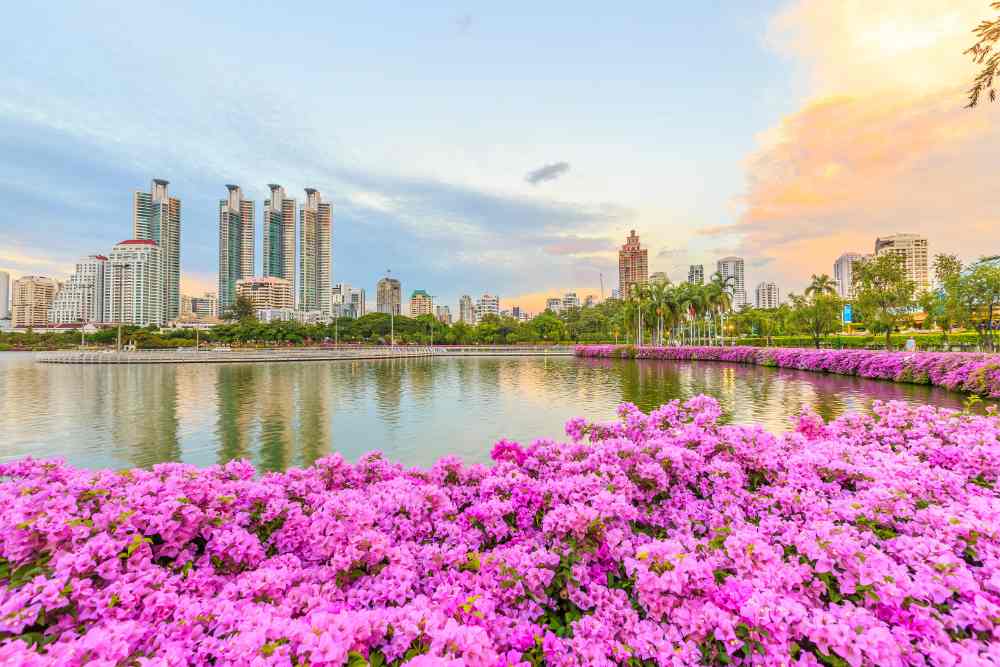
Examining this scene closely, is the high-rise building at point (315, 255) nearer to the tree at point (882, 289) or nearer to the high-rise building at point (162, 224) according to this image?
the high-rise building at point (162, 224)

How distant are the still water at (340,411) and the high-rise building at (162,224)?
522ft

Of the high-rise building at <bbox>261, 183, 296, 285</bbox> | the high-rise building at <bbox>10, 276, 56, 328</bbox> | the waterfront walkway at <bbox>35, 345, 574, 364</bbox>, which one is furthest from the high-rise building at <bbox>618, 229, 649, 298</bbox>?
the high-rise building at <bbox>10, 276, 56, 328</bbox>

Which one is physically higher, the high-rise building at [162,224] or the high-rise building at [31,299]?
the high-rise building at [162,224]

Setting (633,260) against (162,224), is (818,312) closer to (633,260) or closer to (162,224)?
(633,260)

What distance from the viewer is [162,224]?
158375 millimetres

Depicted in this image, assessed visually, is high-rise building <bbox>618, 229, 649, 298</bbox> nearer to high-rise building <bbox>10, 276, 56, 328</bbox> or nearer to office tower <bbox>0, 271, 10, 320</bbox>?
high-rise building <bbox>10, 276, 56, 328</bbox>

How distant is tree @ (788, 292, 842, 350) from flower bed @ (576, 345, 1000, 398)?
9.93 m

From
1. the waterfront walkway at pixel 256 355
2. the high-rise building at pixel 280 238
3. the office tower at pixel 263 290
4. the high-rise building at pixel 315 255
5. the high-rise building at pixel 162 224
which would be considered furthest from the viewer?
the high-rise building at pixel 280 238

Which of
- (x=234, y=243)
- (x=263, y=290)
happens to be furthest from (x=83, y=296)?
(x=263, y=290)

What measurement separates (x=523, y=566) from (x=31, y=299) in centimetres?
24235

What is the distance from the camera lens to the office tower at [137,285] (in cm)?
13688

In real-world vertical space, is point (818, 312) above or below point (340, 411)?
above

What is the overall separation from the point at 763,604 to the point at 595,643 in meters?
0.76

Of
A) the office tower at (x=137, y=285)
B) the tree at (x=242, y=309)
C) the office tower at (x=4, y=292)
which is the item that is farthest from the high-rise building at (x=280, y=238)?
the office tower at (x=4, y=292)
